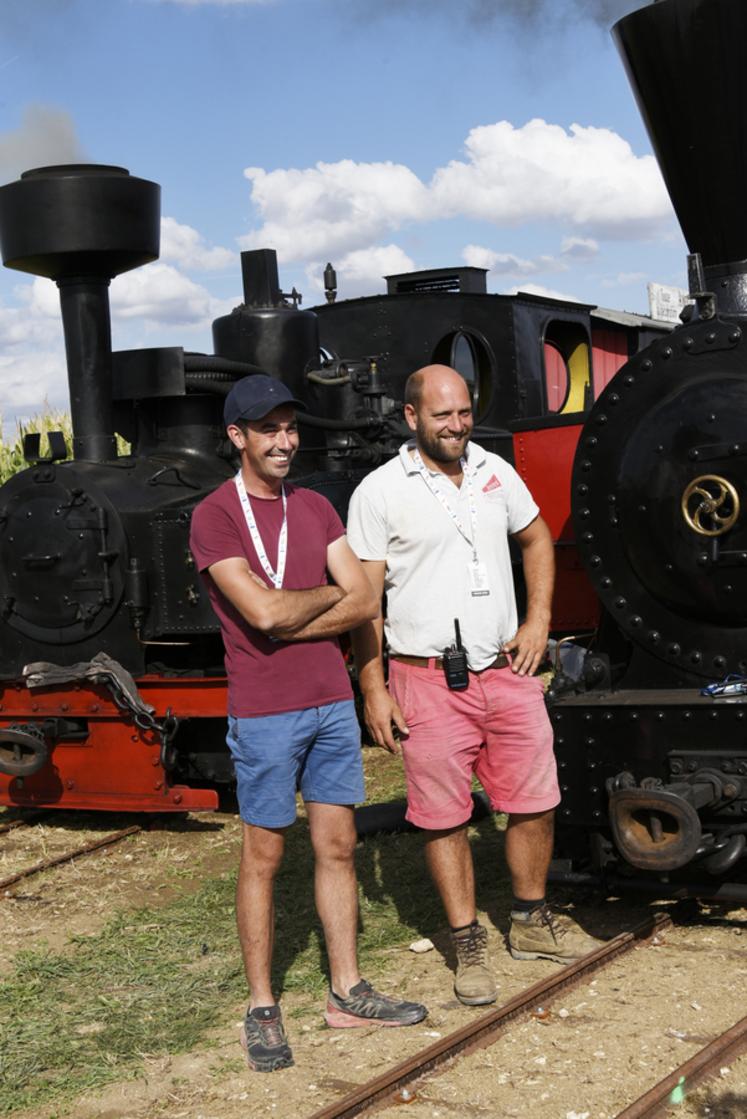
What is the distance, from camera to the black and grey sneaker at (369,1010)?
380cm

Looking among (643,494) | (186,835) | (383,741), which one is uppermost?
(643,494)

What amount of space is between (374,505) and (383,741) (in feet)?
2.27

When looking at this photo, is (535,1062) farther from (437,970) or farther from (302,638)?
(302,638)

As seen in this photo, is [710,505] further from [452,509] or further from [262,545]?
[262,545]

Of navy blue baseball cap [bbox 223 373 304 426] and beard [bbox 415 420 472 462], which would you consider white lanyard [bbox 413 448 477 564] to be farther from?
navy blue baseball cap [bbox 223 373 304 426]

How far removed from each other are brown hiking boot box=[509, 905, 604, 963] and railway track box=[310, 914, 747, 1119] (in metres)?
0.17

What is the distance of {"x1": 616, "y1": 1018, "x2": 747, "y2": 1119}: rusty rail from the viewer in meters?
3.09

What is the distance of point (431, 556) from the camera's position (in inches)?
160

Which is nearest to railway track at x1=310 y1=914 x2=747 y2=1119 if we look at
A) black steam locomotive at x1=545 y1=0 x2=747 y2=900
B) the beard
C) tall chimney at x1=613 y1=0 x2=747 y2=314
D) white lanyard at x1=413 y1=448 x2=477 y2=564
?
black steam locomotive at x1=545 y1=0 x2=747 y2=900

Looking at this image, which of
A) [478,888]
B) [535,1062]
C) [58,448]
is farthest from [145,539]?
[535,1062]

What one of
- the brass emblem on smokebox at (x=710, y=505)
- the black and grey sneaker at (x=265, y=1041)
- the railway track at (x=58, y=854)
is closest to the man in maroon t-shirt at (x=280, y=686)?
the black and grey sneaker at (x=265, y=1041)

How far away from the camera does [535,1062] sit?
3471 millimetres

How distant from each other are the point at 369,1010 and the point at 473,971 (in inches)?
13.7

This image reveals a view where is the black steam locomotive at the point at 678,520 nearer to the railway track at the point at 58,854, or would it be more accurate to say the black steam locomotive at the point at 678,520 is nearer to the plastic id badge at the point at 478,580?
the plastic id badge at the point at 478,580
